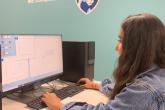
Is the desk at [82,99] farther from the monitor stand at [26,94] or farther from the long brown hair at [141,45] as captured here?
the long brown hair at [141,45]

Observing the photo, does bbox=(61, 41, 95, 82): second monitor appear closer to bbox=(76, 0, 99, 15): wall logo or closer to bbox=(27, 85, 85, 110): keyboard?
bbox=(27, 85, 85, 110): keyboard

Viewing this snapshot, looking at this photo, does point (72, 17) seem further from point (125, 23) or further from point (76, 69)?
point (125, 23)

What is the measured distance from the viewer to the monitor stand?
142cm

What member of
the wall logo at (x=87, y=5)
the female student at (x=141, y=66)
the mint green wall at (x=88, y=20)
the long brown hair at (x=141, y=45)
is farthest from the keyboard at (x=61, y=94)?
the wall logo at (x=87, y=5)

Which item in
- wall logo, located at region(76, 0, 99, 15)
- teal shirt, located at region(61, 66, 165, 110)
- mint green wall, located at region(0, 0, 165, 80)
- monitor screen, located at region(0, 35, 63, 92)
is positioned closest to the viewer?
teal shirt, located at region(61, 66, 165, 110)

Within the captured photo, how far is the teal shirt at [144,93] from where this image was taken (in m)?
0.93

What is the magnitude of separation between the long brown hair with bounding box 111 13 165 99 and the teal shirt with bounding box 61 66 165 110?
35 mm

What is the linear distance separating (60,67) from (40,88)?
22 centimetres

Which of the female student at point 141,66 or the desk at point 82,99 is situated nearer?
the female student at point 141,66

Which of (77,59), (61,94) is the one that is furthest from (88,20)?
(61,94)

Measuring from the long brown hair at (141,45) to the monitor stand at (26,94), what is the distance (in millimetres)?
626

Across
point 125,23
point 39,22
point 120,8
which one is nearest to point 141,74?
point 125,23

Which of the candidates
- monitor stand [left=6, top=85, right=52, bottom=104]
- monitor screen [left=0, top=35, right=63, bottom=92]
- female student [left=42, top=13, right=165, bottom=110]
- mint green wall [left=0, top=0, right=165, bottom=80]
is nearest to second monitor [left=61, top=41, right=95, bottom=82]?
monitor screen [left=0, top=35, right=63, bottom=92]

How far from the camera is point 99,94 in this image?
1630 millimetres
